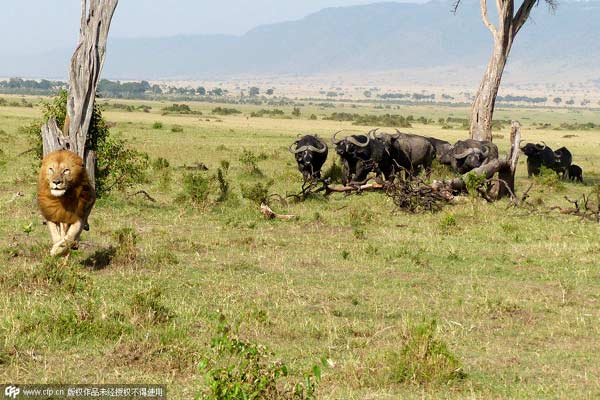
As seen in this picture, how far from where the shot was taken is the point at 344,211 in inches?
714

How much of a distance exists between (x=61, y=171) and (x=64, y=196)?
319mm

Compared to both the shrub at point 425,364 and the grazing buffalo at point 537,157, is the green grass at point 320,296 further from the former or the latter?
the grazing buffalo at point 537,157

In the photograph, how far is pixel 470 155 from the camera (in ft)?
70.9

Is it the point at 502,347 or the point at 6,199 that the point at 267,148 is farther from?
the point at 502,347

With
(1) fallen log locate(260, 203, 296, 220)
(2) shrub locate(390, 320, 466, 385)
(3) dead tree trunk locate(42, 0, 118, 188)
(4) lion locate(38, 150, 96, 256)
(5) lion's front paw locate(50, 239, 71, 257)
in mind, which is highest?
(3) dead tree trunk locate(42, 0, 118, 188)

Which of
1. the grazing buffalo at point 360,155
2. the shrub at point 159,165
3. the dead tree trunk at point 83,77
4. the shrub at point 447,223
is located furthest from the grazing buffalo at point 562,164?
the dead tree trunk at point 83,77

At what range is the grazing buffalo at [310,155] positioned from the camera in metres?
21.8

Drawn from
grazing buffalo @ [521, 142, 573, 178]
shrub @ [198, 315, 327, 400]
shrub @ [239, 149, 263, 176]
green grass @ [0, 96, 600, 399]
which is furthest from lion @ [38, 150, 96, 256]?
grazing buffalo @ [521, 142, 573, 178]

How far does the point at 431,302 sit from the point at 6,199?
1011 centimetres

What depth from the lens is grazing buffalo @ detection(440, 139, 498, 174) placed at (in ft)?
70.6

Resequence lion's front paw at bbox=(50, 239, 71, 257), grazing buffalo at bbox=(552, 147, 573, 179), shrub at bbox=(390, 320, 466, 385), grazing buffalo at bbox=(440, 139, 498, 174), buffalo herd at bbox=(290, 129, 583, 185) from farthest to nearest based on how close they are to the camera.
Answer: grazing buffalo at bbox=(552, 147, 573, 179), buffalo herd at bbox=(290, 129, 583, 185), grazing buffalo at bbox=(440, 139, 498, 174), lion's front paw at bbox=(50, 239, 71, 257), shrub at bbox=(390, 320, 466, 385)

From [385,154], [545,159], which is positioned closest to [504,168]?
[385,154]

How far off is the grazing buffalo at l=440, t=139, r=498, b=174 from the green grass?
3361 mm

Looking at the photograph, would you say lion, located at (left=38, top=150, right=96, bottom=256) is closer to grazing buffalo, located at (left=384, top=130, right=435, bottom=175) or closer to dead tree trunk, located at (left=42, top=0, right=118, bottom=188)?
dead tree trunk, located at (left=42, top=0, right=118, bottom=188)
